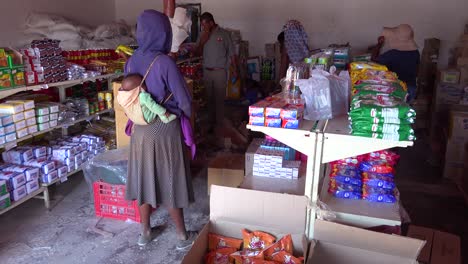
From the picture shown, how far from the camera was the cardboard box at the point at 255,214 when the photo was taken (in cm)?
206

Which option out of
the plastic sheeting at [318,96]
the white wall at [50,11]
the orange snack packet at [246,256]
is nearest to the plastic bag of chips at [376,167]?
the plastic sheeting at [318,96]

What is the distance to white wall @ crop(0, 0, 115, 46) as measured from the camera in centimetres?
464

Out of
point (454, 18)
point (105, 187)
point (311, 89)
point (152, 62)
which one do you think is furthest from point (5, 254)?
point (454, 18)

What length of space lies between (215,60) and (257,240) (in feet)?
12.2

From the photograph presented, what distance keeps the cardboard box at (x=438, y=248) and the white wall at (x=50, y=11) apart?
15.7 ft

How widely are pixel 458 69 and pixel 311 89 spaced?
414 centimetres

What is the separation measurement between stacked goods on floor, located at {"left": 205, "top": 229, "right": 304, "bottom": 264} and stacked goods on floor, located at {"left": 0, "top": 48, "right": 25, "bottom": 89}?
1.91 meters

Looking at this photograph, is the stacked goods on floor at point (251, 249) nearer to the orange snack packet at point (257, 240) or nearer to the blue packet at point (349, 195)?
the orange snack packet at point (257, 240)

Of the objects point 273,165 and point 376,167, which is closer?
point 376,167

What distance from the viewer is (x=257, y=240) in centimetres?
204

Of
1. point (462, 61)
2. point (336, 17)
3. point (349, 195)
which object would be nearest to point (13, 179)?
point (349, 195)

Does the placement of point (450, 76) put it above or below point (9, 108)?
above

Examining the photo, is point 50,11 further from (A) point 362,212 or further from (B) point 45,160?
(A) point 362,212

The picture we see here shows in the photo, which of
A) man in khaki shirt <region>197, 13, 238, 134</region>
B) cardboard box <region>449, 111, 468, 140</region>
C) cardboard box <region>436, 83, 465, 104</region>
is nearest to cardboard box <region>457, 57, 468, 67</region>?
cardboard box <region>436, 83, 465, 104</region>
